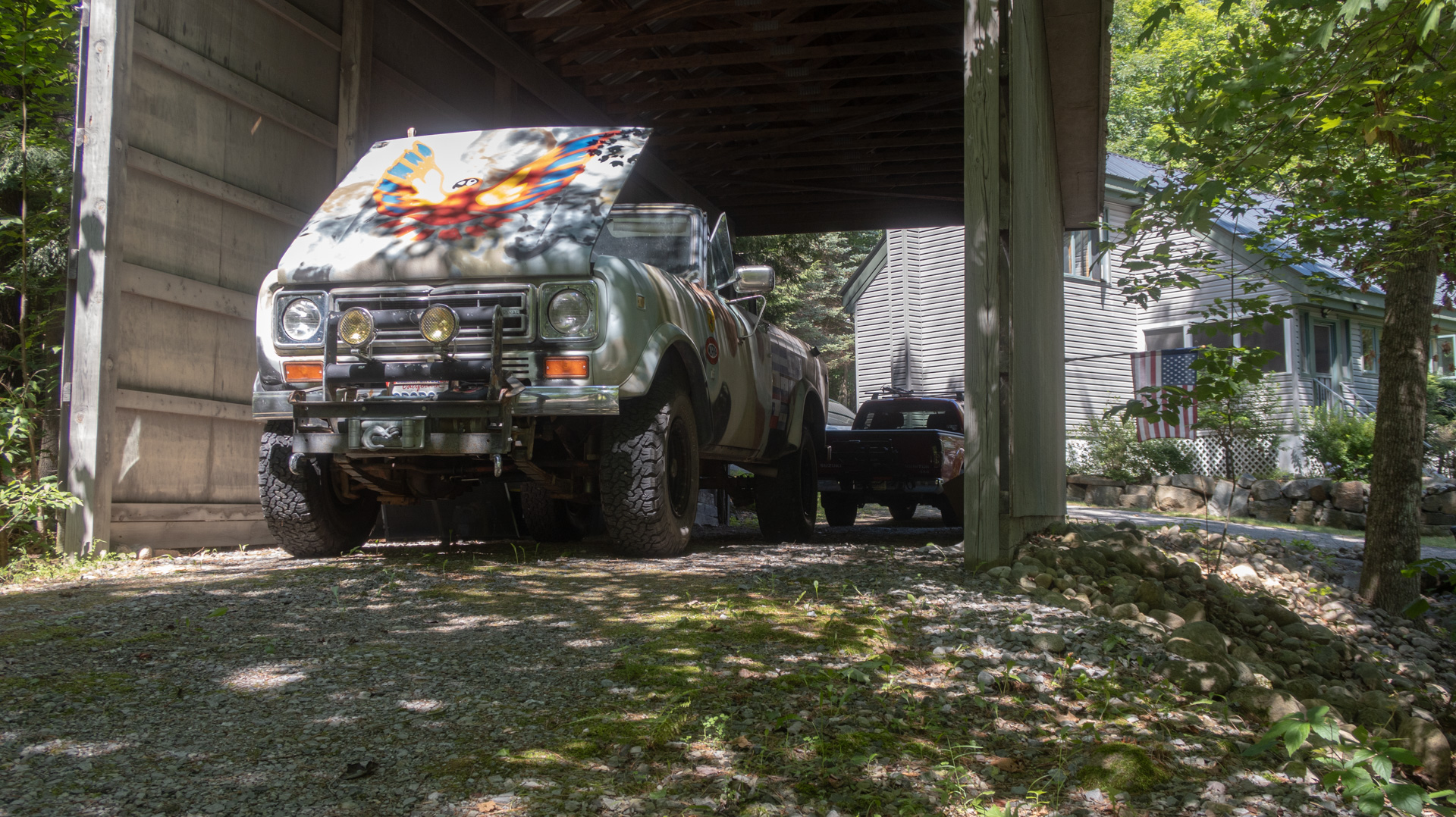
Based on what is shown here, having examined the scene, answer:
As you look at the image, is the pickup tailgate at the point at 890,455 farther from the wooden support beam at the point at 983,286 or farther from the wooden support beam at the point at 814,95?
the wooden support beam at the point at 983,286

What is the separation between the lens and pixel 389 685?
10.7ft

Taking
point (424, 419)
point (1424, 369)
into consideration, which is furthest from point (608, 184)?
point (1424, 369)

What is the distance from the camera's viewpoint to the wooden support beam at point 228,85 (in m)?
6.48

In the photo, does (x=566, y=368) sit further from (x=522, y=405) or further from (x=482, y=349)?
(x=482, y=349)

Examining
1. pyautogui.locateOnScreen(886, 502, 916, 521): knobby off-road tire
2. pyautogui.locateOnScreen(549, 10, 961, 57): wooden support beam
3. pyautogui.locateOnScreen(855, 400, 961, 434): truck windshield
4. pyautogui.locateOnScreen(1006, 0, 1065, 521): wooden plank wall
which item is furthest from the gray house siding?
pyautogui.locateOnScreen(549, 10, 961, 57): wooden support beam

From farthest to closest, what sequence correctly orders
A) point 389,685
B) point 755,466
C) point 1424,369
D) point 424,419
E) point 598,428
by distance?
point 1424,369
point 755,466
point 598,428
point 424,419
point 389,685

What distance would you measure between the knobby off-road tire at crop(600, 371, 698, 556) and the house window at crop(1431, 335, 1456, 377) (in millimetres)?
24974

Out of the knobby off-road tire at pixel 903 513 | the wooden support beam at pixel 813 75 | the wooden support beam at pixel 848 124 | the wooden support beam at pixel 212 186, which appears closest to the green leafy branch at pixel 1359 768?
the wooden support beam at pixel 212 186

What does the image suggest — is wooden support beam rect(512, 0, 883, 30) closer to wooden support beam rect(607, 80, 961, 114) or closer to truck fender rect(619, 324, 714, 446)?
wooden support beam rect(607, 80, 961, 114)

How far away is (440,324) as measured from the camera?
529cm

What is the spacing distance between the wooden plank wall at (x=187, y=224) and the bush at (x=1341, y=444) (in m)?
16.6

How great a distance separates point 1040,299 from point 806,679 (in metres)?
5.83

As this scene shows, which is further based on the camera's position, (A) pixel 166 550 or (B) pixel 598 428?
(A) pixel 166 550

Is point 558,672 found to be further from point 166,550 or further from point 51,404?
point 51,404
